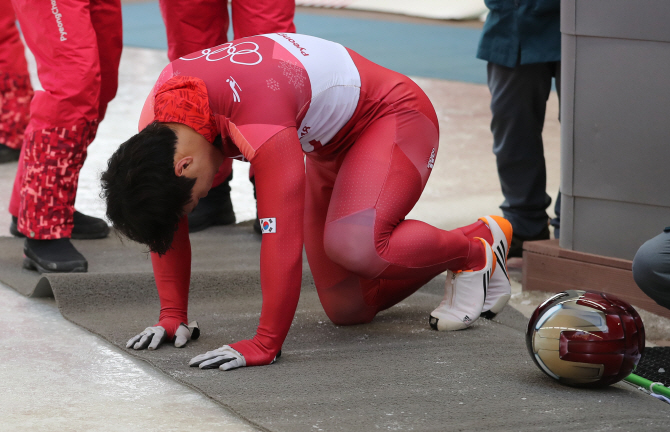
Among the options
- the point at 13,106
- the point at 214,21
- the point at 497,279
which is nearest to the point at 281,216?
the point at 497,279

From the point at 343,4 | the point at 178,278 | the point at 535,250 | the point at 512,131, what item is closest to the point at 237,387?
the point at 178,278

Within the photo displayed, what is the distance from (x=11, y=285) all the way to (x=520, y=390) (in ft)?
4.97

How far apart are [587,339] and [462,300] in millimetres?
551

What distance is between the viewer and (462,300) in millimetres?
2229

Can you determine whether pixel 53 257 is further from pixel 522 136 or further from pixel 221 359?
pixel 522 136

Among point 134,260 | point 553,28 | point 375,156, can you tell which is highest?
point 553,28

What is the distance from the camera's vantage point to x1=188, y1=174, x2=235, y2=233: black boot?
3258 millimetres

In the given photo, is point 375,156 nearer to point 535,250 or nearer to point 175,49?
point 535,250

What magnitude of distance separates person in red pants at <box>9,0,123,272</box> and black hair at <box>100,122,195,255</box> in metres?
0.81

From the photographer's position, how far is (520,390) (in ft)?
5.85

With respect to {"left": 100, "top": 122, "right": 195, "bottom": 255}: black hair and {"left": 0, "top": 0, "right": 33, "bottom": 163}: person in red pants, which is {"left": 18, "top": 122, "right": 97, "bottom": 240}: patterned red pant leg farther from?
{"left": 0, "top": 0, "right": 33, "bottom": 163}: person in red pants

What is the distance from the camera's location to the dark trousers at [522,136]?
112 inches

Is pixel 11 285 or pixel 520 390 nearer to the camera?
pixel 520 390

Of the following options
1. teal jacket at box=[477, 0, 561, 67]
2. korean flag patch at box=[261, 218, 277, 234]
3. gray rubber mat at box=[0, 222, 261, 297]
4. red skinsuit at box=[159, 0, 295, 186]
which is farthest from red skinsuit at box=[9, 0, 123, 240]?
teal jacket at box=[477, 0, 561, 67]
